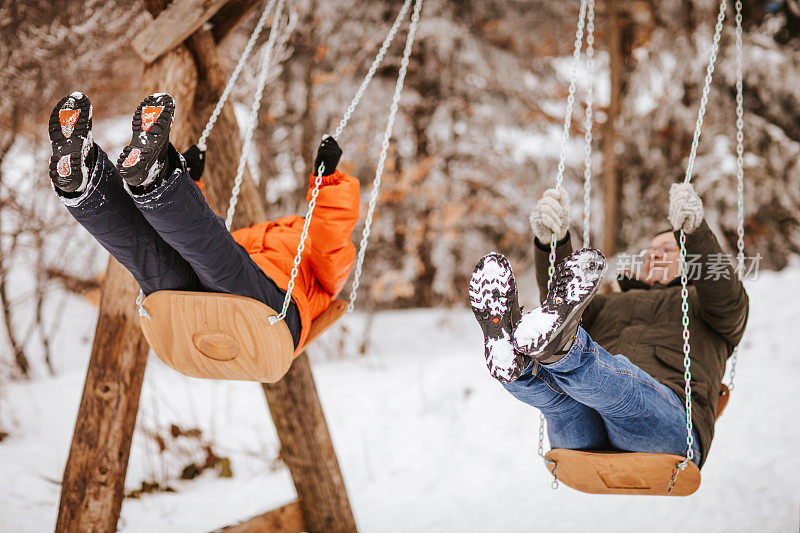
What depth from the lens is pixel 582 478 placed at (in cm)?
170

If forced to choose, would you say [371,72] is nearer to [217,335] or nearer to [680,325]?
[217,335]

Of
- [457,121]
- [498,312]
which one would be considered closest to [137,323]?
[498,312]

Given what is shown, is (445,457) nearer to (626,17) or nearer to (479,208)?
(479,208)

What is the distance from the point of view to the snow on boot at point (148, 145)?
49.4 inches

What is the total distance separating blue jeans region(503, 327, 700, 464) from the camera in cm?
146

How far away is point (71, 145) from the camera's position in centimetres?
134

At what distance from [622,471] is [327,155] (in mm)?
1149

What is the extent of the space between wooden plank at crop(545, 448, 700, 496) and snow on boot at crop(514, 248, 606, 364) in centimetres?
37

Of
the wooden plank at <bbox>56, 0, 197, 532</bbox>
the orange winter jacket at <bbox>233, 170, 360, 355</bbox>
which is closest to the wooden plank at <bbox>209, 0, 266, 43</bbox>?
the orange winter jacket at <bbox>233, 170, 360, 355</bbox>

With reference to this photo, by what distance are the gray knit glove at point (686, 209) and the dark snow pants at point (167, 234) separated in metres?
1.11

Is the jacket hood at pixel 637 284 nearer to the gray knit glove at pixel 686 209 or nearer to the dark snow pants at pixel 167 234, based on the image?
the gray knit glove at pixel 686 209

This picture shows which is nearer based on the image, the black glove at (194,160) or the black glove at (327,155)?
the black glove at (327,155)

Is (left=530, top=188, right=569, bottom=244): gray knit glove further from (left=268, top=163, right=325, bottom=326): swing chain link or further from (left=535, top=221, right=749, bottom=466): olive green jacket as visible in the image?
(left=268, top=163, right=325, bottom=326): swing chain link

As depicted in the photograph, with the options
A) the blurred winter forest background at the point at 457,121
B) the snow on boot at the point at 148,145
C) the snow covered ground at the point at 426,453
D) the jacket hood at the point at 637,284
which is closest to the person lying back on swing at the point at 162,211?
the snow on boot at the point at 148,145
